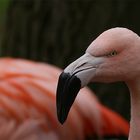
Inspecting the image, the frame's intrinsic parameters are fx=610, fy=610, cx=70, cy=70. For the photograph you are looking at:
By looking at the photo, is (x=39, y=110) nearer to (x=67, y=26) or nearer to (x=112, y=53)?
(x=67, y=26)

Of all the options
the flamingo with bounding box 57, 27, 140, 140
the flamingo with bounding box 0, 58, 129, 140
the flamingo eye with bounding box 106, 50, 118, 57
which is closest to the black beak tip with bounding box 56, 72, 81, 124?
the flamingo with bounding box 57, 27, 140, 140

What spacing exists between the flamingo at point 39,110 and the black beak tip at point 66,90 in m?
2.61

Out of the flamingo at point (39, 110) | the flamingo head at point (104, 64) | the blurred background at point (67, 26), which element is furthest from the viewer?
the blurred background at point (67, 26)

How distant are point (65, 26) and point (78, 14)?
0.16 metres

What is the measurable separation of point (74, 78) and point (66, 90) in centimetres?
5

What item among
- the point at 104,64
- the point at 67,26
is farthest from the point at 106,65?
the point at 67,26

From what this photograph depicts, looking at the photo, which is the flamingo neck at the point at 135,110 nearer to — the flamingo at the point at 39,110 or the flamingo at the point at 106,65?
the flamingo at the point at 106,65

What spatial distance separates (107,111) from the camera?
4961 millimetres

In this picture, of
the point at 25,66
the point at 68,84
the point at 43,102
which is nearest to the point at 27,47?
the point at 25,66

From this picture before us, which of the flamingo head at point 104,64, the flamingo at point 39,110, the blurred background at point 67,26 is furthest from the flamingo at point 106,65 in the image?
the blurred background at point 67,26

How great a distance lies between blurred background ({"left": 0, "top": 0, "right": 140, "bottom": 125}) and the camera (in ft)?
16.3

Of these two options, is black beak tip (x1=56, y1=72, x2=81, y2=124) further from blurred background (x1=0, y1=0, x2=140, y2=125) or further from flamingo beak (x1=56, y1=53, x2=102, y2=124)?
blurred background (x1=0, y1=0, x2=140, y2=125)

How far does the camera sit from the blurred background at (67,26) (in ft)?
16.3

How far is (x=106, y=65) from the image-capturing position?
2.02m
